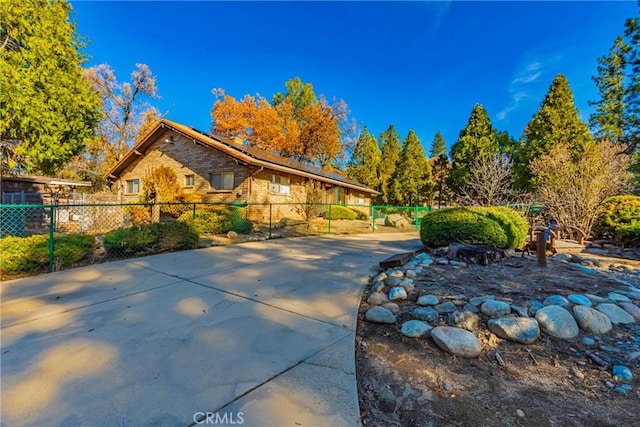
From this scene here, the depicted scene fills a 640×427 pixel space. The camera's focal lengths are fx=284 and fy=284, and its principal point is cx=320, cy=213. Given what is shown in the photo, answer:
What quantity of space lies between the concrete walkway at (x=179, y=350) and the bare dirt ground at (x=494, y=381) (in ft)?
0.71

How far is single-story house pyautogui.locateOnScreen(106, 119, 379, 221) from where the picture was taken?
13625 millimetres

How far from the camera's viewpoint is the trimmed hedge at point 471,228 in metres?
5.97

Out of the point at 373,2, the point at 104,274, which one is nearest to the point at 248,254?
the point at 104,274

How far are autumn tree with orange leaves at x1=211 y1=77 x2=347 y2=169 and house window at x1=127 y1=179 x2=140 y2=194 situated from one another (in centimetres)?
990

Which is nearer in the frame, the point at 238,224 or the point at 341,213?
the point at 238,224

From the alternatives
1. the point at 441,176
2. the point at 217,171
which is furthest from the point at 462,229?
the point at 441,176

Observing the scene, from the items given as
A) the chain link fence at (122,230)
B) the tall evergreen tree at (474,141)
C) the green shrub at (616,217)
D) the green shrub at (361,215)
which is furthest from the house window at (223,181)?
the tall evergreen tree at (474,141)

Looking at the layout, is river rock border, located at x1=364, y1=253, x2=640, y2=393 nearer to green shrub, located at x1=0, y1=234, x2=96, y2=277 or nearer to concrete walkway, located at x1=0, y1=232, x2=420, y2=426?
concrete walkway, located at x1=0, y1=232, x2=420, y2=426

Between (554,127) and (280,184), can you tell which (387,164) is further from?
(280,184)

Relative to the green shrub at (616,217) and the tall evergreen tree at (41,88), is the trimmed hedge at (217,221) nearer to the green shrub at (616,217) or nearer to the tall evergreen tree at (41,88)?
the tall evergreen tree at (41,88)

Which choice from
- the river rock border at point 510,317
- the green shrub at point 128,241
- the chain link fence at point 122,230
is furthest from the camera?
the green shrub at point 128,241

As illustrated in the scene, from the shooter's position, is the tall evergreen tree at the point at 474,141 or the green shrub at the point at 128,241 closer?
the green shrub at the point at 128,241

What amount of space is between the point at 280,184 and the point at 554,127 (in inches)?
695

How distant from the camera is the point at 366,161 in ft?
96.3
